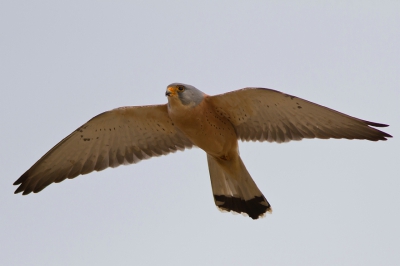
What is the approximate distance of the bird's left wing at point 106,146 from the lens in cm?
928

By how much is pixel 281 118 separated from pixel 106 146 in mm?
2642

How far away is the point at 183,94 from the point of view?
8.44 m

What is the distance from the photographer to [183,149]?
9.70m

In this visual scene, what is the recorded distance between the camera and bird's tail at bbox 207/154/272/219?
9516mm

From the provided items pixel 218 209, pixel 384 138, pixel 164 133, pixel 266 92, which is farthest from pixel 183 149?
pixel 384 138

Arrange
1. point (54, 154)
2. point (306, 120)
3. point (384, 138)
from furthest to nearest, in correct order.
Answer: point (54, 154)
point (306, 120)
point (384, 138)

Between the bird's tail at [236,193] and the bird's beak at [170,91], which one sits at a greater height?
the bird's beak at [170,91]

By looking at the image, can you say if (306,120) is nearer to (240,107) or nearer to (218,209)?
(240,107)

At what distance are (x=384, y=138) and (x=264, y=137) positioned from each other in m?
1.71

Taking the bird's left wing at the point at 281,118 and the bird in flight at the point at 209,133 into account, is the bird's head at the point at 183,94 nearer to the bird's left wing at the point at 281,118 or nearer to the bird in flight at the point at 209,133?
the bird in flight at the point at 209,133

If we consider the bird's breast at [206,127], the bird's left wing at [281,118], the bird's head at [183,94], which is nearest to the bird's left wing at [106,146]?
the bird's breast at [206,127]

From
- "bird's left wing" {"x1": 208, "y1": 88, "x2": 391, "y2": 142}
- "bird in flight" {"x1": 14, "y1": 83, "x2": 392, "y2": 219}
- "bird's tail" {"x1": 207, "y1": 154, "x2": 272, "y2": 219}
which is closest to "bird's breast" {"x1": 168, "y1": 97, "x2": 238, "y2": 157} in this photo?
"bird in flight" {"x1": 14, "y1": 83, "x2": 392, "y2": 219}

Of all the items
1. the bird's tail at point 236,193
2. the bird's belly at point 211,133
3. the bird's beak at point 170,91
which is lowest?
the bird's tail at point 236,193

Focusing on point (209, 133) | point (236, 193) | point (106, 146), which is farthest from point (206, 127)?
point (106, 146)
